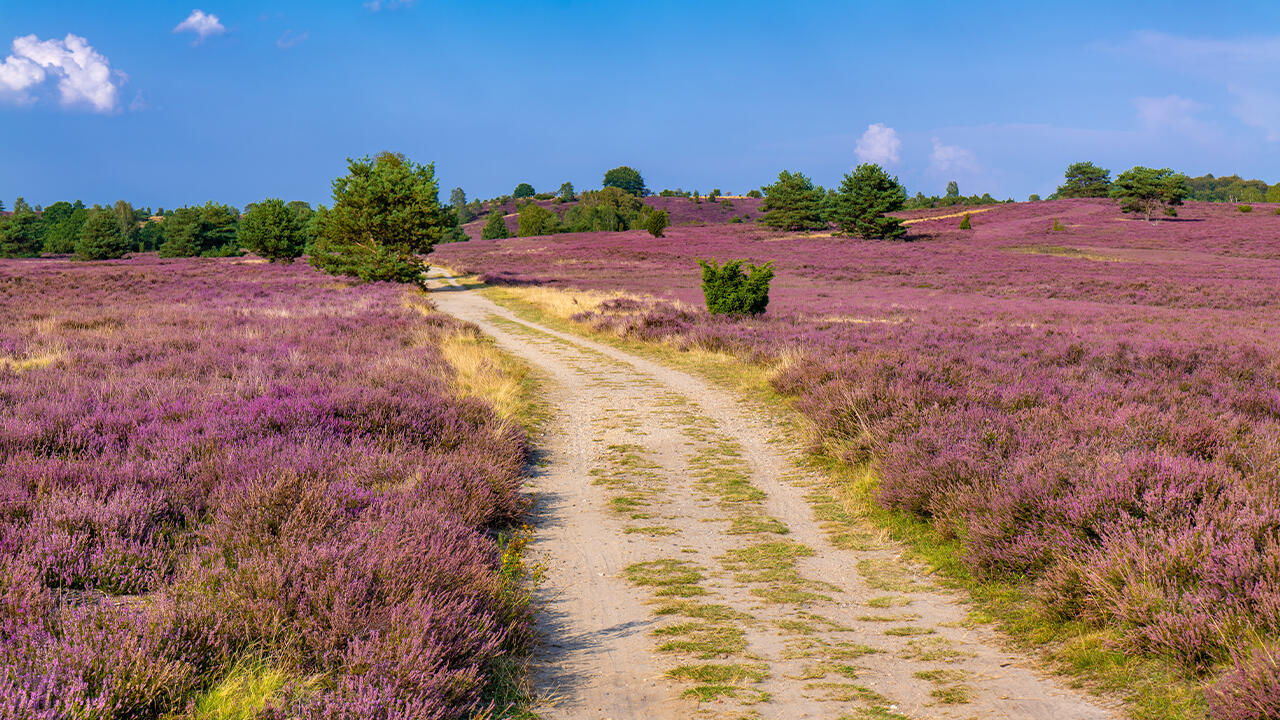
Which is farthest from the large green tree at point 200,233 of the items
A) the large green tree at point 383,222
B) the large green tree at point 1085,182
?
the large green tree at point 1085,182

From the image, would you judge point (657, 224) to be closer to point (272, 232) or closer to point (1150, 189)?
point (272, 232)

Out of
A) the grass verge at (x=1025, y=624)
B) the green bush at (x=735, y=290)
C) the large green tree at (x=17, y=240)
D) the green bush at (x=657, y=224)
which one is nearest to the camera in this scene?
the grass verge at (x=1025, y=624)

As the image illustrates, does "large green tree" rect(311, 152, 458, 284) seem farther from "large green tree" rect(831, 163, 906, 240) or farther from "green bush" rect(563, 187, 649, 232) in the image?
"green bush" rect(563, 187, 649, 232)

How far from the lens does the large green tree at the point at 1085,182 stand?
109 meters

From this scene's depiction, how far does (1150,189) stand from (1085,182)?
4667 centimetres

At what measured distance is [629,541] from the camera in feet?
19.6

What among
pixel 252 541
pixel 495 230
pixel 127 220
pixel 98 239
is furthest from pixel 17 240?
pixel 252 541

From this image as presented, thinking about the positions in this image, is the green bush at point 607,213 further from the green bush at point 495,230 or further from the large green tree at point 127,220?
the large green tree at point 127,220

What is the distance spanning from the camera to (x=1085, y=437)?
6.70 metres

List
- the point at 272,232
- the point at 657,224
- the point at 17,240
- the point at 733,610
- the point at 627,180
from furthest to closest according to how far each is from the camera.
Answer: the point at 627,180 → the point at 657,224 → the point at 17,240 → the point at 272,232 → the point at 733,610

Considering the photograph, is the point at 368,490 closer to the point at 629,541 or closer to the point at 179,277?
the point at 629,541

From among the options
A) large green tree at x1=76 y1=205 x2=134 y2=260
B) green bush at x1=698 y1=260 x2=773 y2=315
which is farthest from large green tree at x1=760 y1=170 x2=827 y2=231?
large green tree at x1=76 y1=205 x2=134 y2=260

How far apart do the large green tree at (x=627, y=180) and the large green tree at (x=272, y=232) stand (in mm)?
100782

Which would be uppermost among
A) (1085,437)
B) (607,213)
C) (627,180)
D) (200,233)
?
(627,180)
